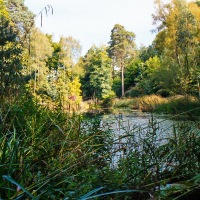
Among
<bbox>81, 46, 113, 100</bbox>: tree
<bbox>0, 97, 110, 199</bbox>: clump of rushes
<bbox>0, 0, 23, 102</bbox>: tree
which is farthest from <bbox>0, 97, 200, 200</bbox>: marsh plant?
<bbox>81, 46, 113, 100</bbox>: tree

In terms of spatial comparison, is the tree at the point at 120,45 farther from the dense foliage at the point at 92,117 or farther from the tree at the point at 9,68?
the tree at the point at 9,68

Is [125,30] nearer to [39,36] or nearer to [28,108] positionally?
[39,36]

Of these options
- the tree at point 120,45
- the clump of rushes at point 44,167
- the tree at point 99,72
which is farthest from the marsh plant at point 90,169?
the tree at point 120,45

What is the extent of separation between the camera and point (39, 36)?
24.2 meters

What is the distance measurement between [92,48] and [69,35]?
3524 millimetres

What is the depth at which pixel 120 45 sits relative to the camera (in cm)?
A: 4359

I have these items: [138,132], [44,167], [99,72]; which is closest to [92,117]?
[138,132]

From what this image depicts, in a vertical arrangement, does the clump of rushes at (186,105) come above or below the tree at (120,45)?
below

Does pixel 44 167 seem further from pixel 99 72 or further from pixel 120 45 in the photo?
pixel 120 45

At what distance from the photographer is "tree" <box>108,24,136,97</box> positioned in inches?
1716

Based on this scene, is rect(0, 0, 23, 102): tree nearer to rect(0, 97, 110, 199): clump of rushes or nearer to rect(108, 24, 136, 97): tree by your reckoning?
rect(0, 97, 110, 199): clump of rushes

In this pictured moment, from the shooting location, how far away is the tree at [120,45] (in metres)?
43.6

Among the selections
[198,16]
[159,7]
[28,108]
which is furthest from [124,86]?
[28,108]

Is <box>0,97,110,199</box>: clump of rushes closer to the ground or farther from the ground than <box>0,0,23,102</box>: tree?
closer to the ground
